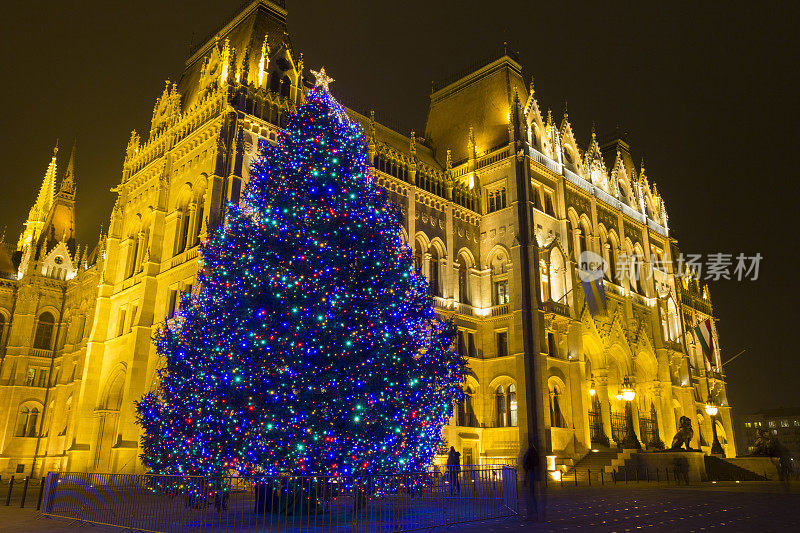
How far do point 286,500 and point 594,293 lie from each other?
31.7 m

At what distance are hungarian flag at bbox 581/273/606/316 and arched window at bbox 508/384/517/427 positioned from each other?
27.0 ft

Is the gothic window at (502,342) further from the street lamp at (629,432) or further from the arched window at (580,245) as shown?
the arched window at (580,245)

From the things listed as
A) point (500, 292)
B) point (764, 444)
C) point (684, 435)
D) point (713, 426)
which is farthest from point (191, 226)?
point (713, 426)

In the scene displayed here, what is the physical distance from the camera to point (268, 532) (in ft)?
36.1

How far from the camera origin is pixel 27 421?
141ft

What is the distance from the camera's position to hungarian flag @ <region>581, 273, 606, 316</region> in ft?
127

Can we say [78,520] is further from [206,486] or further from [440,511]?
[440,511]

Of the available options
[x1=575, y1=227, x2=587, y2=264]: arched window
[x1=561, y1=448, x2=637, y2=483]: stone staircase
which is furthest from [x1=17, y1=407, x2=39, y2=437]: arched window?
[x1=575, y1=227, x2=587, y2=264]: arched window

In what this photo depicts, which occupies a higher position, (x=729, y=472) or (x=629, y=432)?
(x=629, y=432)

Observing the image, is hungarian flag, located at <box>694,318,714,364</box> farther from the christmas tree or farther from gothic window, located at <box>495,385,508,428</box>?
the christmas tree

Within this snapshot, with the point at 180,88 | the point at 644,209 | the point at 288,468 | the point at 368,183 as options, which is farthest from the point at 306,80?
the point at 644,209

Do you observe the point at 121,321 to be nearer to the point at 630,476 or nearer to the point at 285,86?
the point at 285,86

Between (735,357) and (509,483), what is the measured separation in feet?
157

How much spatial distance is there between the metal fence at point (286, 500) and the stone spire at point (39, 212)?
50.9 meters
